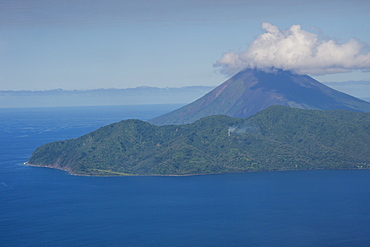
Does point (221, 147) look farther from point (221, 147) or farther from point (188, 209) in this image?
point (188, 209)

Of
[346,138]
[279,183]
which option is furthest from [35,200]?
[346,138]

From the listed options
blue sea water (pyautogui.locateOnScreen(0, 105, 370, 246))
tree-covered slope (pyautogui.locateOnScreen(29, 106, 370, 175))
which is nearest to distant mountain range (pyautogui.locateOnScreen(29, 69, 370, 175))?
tree-covered slope (pyautogui.locateOnScreen(29, 106, 370, 175))

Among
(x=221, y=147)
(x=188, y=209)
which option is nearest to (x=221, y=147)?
(x=221, y=147)

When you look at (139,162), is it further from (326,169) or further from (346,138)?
(346,138)

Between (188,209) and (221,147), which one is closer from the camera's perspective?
(188,209)

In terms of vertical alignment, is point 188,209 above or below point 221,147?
below

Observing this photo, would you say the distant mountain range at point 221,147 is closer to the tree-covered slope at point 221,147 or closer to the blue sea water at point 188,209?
the tree-covered slope at point 221,147
